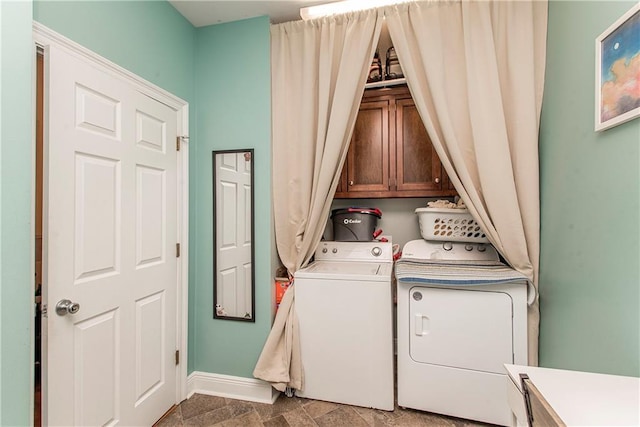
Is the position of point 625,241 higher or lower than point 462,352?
higher

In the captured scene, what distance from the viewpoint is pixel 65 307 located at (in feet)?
4.32

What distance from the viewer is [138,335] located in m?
1.74

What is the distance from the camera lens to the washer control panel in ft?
7.57

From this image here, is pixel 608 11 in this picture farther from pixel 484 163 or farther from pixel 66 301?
pixel 66 301

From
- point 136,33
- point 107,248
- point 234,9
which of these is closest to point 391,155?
point 234,9

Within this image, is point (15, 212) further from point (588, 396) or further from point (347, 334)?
point (588, 396)

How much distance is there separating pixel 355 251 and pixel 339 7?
5.90 ft

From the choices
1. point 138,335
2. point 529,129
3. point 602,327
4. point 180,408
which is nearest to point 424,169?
point 529,129

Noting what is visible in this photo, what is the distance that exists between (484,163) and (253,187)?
1.58m

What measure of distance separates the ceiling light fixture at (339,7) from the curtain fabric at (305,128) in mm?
39

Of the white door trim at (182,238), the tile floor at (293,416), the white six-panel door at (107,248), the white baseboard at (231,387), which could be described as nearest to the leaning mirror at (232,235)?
the white door trim at (182,238)

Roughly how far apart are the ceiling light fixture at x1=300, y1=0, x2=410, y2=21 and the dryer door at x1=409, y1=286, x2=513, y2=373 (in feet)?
6.38

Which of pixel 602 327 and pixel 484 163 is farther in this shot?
pixel 484 163

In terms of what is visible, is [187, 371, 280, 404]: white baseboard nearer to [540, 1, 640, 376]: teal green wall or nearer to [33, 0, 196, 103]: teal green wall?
[540, 1, 640, 376]: teal green wall
